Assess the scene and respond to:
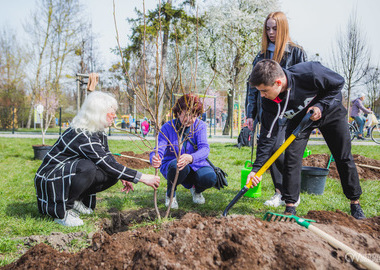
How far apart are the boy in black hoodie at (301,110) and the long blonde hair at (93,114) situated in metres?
1.41

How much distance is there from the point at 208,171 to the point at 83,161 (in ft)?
4.33

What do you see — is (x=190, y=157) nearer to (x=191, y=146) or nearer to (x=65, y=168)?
(x=191, y=146)

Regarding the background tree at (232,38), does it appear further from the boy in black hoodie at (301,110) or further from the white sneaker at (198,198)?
the boy in black hoodie at (301,110)

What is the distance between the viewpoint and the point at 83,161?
276 cm

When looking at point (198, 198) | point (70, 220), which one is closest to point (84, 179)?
point (70, 220)

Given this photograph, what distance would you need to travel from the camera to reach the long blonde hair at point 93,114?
2746 mm

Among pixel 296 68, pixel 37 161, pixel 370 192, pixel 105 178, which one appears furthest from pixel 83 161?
pixel 37 161

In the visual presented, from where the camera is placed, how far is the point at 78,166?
2707 millimetres

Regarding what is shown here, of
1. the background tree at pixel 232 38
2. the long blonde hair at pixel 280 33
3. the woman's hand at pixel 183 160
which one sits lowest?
the woman's hand at pixel 183 160

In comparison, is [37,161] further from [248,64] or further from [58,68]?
[58,68]

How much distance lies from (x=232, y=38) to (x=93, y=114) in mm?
15681

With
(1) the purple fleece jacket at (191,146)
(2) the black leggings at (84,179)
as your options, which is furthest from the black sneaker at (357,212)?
(2) the black leggings at (84,179)

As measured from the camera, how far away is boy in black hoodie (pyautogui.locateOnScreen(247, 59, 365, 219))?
2357 millimetres

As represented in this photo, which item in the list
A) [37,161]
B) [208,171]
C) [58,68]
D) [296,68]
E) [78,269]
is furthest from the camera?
[58,68]
